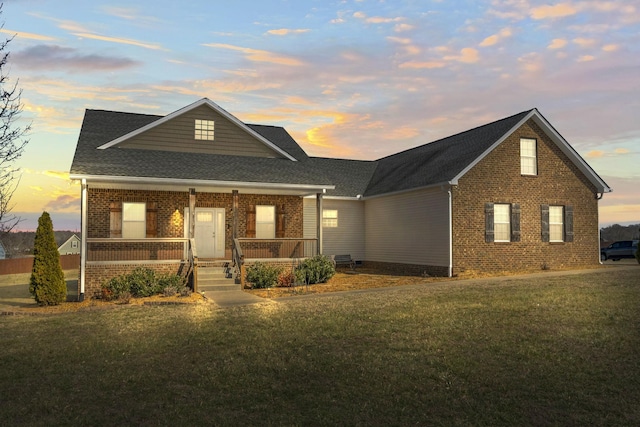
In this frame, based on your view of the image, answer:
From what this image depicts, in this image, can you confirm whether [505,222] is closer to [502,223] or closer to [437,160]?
[502,223]

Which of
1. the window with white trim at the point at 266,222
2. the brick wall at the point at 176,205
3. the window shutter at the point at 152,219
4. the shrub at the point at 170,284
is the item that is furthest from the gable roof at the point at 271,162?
the shrub at the point at 170,284

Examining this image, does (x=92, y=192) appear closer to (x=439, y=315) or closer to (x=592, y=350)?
(x=439, y=315)

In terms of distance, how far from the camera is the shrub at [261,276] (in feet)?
60.1

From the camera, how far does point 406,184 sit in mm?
24531

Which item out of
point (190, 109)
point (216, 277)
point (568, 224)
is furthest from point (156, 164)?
point (568, 224)

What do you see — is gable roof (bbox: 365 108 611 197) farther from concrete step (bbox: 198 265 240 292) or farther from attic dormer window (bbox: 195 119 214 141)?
concrete step (bbox: 198 265 240 292)

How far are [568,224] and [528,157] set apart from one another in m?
3.61

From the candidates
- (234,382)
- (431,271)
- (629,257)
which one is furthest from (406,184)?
(629,257)

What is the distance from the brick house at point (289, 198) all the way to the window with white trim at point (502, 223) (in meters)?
0.05

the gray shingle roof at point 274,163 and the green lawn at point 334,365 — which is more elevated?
the gray shingle roof at point 274,163

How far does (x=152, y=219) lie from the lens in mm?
20281

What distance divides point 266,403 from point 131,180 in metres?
12.6

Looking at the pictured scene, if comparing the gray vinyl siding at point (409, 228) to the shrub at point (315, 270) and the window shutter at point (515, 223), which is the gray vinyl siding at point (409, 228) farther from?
the shrub at point (315, 270)

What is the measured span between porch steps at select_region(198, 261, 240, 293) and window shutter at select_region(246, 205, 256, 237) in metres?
2.25
